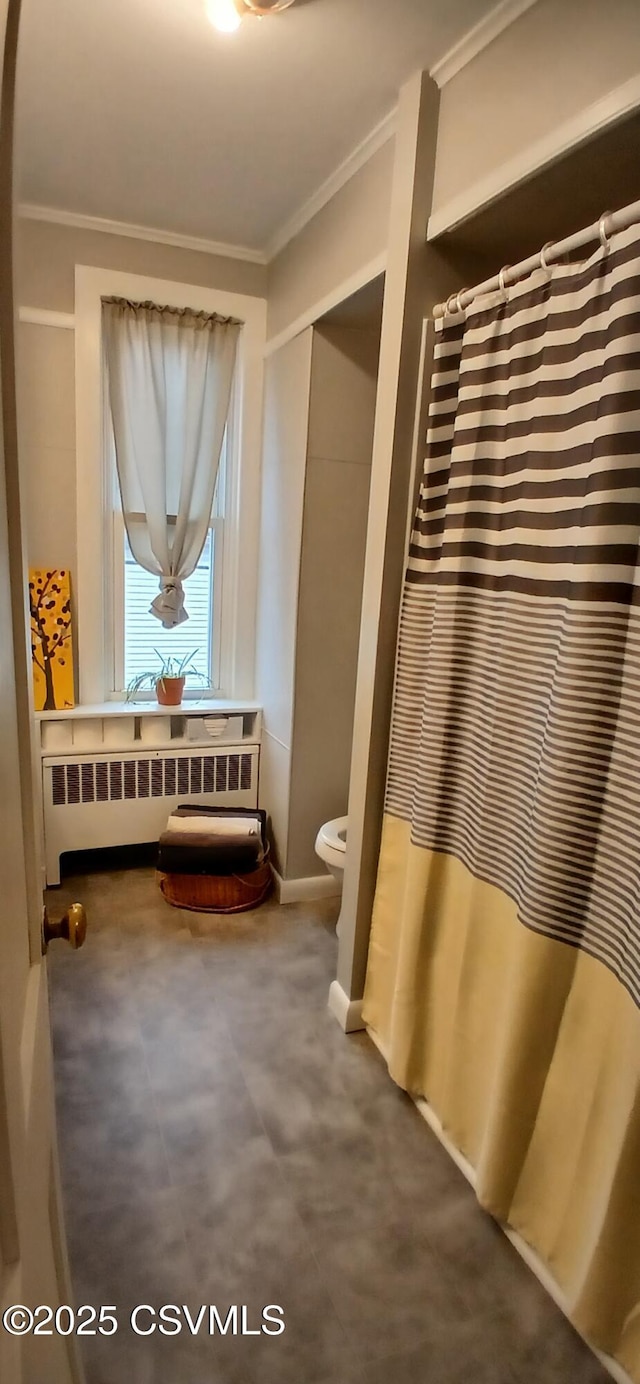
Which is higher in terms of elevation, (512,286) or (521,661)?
(512,286)

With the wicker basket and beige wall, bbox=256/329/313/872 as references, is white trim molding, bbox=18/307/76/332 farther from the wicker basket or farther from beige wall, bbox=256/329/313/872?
the wicker basket

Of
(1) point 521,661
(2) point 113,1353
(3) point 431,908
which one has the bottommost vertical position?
(2) point 113,1353

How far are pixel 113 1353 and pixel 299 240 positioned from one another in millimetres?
3194

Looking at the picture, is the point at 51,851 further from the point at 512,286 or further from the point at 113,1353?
the point at 512,286

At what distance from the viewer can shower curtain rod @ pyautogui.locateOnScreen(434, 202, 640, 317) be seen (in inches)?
47.8

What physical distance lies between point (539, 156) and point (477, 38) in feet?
1.42

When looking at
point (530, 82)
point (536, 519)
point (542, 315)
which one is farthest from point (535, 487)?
point (530, 82)

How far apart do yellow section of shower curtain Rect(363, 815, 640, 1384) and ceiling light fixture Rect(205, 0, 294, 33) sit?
1935 millimetres

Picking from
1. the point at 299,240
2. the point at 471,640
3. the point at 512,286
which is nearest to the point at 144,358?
the point at 299,240

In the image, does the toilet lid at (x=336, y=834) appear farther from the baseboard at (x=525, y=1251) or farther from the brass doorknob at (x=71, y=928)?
the brass doorknob at (x=71, y=928)

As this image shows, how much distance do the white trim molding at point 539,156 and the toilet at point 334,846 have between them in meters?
1.81

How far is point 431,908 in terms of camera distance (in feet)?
5.83

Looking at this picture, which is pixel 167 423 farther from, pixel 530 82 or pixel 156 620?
pixel 530 82

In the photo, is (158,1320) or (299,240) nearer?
(158,1320)
